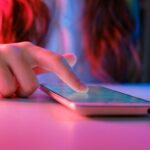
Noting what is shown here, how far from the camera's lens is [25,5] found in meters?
1.20

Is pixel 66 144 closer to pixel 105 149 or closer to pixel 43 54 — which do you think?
pixel 105 149

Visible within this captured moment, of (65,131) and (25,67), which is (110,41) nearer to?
(25,67)

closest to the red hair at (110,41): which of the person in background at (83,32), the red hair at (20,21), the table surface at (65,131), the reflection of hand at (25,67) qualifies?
the person in background at (83,32)

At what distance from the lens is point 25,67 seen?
1.92 feet

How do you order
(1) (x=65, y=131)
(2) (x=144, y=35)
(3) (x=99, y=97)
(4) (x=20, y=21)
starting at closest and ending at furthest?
(1) (x=65, y=131) → (3) (x=99, y=97) → (4) (x=20, y=21) → (2) (x=144, y=35)

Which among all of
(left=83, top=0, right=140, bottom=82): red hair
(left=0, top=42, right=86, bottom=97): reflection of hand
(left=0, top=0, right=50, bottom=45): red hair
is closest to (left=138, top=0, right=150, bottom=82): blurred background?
(left=83, top=0, right=140, bottom=82): red hair

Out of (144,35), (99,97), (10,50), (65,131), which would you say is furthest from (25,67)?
(144,35)

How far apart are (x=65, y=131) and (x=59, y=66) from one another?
231 mm

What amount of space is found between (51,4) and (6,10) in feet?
0.51

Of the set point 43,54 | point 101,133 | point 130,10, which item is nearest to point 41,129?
point 101,133

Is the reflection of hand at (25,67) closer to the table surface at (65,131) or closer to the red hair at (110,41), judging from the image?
the table surface at (65,131)

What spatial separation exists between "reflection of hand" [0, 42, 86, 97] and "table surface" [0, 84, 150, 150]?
7 centimetres

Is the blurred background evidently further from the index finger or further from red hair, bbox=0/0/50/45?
the index finger

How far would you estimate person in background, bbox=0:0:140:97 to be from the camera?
1195mm
